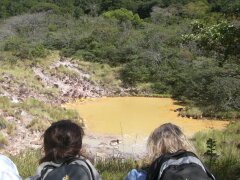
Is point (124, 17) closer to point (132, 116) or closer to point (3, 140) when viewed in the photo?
point (132, 116)

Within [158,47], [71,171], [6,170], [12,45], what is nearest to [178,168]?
[71,171]

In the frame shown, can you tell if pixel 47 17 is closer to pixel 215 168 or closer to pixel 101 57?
pixel 101 57

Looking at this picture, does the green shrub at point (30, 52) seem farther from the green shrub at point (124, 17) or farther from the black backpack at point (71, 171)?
the black backpack at point (71, 171)

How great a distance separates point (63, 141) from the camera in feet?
9.18

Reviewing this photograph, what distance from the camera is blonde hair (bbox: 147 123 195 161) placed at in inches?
115

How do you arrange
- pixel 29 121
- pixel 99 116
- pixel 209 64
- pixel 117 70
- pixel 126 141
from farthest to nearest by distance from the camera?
pixel 117 70 → pixel 209 64 → pixel 99 116 → pixel 29 121 → pixel 126 141

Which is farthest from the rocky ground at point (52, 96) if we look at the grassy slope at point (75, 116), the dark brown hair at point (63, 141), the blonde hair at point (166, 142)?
the dark brown hair at point (63, 141)

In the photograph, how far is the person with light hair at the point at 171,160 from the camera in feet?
8.62

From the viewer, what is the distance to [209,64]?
2109 cm

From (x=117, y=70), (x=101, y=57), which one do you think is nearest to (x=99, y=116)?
(x=117, y=70)

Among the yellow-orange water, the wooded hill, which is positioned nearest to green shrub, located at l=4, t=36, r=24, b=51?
the wooded hill

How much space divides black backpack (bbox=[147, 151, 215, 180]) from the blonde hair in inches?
4.8

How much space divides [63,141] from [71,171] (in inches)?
7.9

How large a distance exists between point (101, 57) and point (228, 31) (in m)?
20.5
